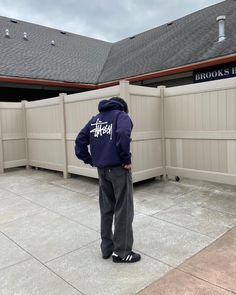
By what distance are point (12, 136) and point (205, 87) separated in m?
5.72

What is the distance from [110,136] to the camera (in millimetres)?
3123

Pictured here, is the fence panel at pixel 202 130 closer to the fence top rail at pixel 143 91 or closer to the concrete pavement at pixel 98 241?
the fence top rail at pixel 143 91

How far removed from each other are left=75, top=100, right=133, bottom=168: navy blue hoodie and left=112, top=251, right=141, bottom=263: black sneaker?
0.96 meters

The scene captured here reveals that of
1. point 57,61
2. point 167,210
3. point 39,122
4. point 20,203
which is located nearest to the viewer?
point 167,210

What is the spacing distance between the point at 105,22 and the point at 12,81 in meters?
16.0

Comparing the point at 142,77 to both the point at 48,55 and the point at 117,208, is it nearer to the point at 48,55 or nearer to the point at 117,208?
the point at 48,55

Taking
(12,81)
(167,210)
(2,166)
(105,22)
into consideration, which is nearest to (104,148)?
(167,210)

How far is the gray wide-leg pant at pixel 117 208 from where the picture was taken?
10.5 feet

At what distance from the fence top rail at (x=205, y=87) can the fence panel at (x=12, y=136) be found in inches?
185

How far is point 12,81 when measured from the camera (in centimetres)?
1014

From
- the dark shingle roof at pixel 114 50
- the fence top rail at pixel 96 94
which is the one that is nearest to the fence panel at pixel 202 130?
the fence top rail at pixel 96 94

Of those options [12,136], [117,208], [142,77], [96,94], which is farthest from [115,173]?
[142,77]

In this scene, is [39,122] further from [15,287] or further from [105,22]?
[105,22]

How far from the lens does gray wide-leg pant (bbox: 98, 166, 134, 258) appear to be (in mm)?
3188
